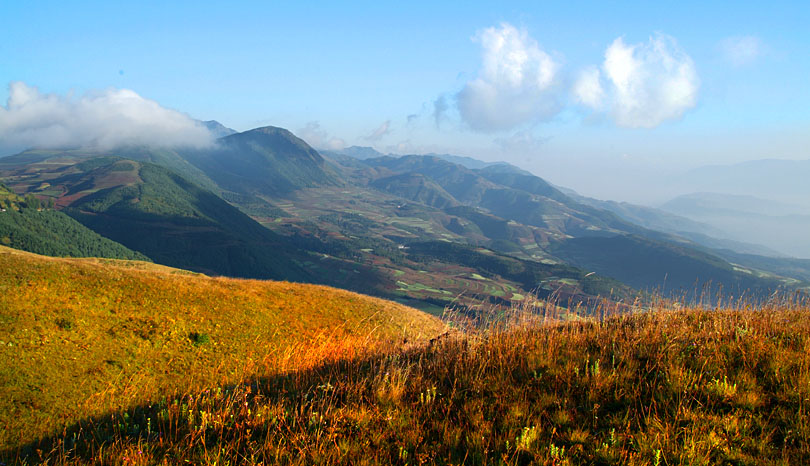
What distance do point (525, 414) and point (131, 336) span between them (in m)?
15.8

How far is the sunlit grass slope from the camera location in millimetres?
10180

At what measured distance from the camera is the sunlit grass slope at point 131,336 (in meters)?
10.2

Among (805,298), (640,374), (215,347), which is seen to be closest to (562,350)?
(640,374)

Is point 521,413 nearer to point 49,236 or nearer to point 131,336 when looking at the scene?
point 131,336

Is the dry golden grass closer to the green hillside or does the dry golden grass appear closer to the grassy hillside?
the grassy hillside

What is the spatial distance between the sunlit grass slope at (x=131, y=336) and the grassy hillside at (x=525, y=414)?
8.14 ft

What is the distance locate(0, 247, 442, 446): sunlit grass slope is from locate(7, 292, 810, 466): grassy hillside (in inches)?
97.7

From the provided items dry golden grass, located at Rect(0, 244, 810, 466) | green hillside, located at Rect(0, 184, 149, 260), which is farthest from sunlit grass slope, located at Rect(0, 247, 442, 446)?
green hillside, located at Rect(0, 184, 149, 260)

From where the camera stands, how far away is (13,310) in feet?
46.8

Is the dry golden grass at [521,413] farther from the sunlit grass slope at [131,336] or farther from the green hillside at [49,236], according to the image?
the green hillside at [49,236]

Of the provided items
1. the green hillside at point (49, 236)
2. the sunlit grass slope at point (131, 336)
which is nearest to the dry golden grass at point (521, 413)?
the sunlit grass slope at point (131, 336)

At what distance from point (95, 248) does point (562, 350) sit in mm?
213708

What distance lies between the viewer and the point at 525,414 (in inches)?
193

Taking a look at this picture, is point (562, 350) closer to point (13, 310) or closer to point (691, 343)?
point (691, 343)
